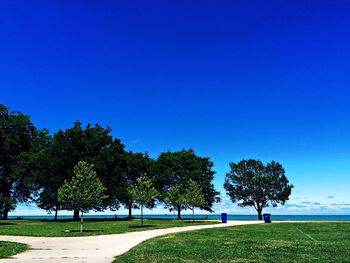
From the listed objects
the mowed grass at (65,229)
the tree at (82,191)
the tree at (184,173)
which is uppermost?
the tree at (184,173)

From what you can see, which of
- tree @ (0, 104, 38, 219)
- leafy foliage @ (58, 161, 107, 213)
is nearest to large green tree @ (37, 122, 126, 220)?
tree @ (0, 104, 38, 219)

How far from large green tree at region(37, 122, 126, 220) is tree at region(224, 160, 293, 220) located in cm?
2365

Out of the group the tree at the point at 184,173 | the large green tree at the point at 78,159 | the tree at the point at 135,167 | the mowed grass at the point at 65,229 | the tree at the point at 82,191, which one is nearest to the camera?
the mowed grass at the point at 65,229

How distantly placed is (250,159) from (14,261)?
2507 inches

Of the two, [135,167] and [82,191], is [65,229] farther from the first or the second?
[135,167]

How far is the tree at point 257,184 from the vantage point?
69875 mm

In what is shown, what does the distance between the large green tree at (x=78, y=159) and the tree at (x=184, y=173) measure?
31.1ft

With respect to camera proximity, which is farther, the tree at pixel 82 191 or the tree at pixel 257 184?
the tree at pixel 257 184

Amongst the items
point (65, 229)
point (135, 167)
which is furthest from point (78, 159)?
point (65, 229)

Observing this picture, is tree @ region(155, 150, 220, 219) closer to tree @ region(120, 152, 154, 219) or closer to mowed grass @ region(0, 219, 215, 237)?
tree @ region(120, 152, 154, 219)

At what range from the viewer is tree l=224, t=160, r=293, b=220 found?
69875mm

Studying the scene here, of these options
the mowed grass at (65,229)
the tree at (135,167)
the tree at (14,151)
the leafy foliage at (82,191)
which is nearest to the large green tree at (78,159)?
the tree at (14,151)

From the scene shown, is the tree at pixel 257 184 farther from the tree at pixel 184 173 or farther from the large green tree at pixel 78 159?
the large green tree at pixel 78 159

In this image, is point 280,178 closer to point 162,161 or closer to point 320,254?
point 162,161
